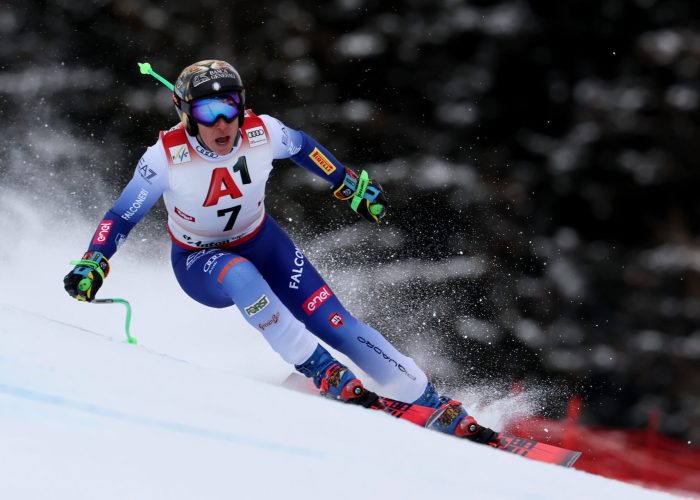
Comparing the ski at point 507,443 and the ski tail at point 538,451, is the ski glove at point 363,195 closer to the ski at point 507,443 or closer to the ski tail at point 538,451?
the ski at point 507,443

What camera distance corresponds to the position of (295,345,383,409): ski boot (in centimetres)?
294

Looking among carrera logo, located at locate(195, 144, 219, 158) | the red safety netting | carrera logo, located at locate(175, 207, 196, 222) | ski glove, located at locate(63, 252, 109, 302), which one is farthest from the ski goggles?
the red safety netting

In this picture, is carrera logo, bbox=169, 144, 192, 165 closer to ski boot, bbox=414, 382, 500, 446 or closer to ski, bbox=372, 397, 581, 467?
ski, bbox=372, 397, 581, 467

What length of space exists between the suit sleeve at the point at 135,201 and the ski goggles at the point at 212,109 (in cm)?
23

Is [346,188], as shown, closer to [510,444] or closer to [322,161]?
[322,161]

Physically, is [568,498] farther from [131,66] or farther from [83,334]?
[131,66]

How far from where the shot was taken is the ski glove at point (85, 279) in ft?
9.31

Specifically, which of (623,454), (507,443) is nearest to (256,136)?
(507,443)

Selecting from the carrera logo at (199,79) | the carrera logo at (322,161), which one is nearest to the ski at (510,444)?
the carrera logo at (322,161)

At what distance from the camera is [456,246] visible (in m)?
5.88

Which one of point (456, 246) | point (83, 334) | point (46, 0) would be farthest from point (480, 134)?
point (83, 334)

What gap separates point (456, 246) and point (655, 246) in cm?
144

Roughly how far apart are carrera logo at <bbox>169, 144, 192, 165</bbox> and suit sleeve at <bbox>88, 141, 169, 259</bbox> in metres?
0.03

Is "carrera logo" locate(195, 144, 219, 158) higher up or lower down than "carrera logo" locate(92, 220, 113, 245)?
higher up
